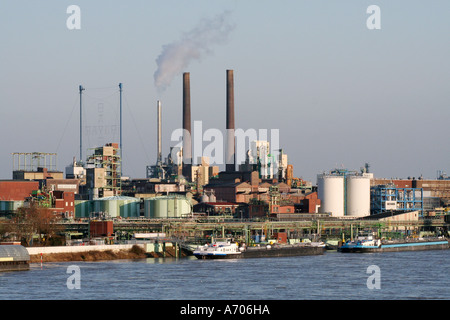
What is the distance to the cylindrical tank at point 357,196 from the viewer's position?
16338 cm

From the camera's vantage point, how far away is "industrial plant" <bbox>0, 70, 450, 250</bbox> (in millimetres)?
121938

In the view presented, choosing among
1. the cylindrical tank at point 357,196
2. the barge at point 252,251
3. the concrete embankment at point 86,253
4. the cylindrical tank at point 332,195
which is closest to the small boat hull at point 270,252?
the barge at point 252,251

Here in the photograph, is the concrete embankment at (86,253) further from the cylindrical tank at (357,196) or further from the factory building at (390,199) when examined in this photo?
the factory building at (390,199)

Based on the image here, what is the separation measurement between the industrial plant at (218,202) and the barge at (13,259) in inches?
938

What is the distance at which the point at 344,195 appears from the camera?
164 m

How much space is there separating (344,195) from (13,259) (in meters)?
97.7

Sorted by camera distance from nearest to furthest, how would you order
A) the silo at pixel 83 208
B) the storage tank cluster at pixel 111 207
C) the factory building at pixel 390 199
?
the storage tank cluster at pixel 111 207
the silo at pixel 83 208
the factory building at pixel 390 199

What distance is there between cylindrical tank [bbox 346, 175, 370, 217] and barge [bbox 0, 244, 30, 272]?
96261mm
